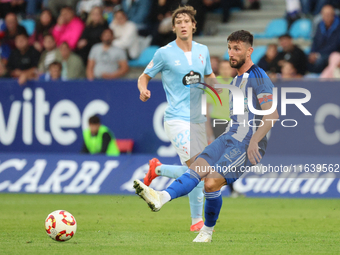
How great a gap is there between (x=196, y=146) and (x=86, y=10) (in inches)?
399

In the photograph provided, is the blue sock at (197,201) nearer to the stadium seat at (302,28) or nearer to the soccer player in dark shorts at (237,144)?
the soccer player in dark shorts at (237,144)

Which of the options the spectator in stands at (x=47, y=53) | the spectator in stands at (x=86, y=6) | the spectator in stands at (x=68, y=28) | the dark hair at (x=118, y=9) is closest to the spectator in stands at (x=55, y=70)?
the spectator in stands at (x=47, y=53)

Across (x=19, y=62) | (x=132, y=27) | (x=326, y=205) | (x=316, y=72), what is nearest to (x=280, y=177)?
(x=326, y=205)

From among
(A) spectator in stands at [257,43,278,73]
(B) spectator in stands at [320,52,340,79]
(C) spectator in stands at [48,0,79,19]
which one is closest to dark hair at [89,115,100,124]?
(A) spectator in stands at [257,43,278,73]

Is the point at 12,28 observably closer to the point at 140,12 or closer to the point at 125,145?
the point at 140,12

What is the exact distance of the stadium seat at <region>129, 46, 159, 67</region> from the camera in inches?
568

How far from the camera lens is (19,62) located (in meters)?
14.7

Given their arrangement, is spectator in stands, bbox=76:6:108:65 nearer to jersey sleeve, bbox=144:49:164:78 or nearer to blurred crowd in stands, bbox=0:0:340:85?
blurred crowd in stands, bbox=0:0:340:85

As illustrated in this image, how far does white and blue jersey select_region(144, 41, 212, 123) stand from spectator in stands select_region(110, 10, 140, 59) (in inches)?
292

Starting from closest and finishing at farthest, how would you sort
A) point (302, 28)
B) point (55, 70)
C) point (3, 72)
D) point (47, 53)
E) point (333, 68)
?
point (333, 68), point (55, 70), point (302, 28), point (3, 72), point (47, 53)

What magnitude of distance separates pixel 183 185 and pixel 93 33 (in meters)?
9.68

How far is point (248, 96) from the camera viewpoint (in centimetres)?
592

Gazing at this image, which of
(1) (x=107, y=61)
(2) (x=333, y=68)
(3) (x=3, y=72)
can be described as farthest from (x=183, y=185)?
(3) (x=3, y=72)

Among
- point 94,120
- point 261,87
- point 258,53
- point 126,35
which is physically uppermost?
point 261,87
